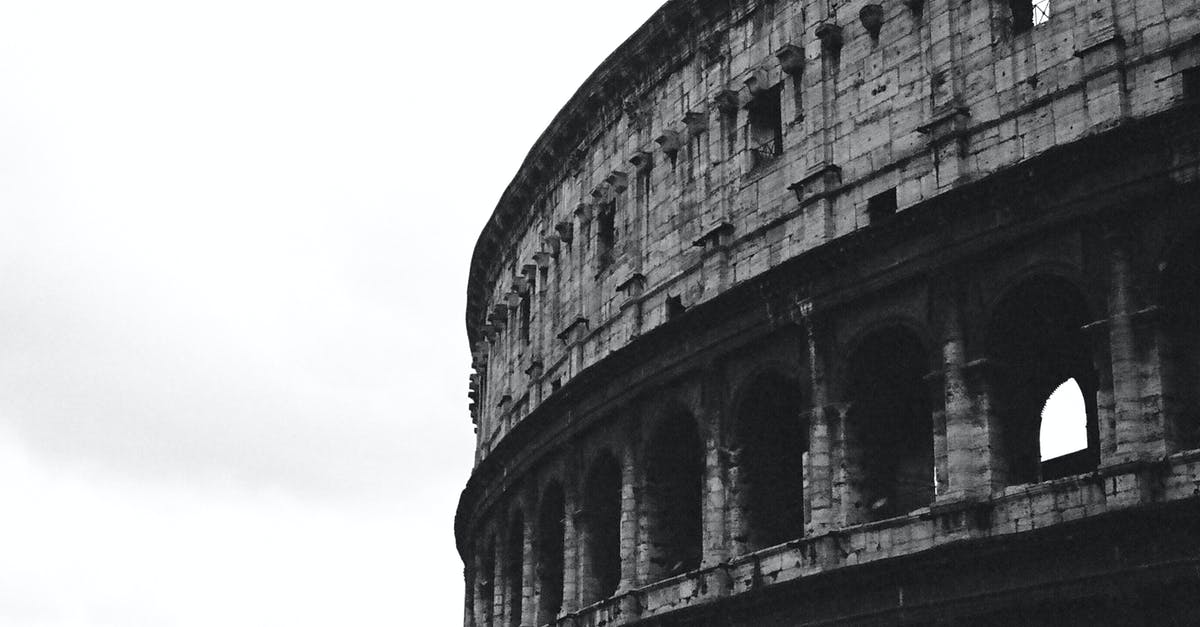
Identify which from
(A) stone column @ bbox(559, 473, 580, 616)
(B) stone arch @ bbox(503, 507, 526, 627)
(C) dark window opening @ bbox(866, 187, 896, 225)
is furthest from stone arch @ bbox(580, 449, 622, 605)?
(C) dark window opening @ bbox(866, 187, 896, 225)

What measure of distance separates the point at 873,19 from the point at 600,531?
34.5 ft

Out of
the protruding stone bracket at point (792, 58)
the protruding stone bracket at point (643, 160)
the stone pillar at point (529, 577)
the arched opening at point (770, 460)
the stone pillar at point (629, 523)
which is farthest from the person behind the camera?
the stone pillar at point (529, 577)

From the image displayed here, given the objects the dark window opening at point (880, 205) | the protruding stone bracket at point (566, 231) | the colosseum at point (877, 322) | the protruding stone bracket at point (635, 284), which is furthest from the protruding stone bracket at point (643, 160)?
the dark window opening at point (880, 205)

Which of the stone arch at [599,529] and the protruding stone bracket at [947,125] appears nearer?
the protruding stone bracket at [947,125]

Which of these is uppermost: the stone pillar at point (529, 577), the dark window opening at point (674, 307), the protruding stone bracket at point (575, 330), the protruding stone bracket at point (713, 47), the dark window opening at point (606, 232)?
the protruding stone bracket at point (713, 47)

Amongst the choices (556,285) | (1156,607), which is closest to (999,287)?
(1156,607)

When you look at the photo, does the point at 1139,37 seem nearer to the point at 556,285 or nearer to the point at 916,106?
the point at 916,106

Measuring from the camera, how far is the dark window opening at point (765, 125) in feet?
85.7

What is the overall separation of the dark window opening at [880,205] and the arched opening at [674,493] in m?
5.39

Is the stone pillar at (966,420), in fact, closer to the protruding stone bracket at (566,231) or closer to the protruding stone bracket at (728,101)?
the protruding stone bracket at (728,101)

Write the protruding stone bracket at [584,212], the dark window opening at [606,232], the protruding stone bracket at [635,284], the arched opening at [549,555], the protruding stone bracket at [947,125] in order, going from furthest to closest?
the arched opening at [549,555] < the protruding stone bracket at [584,212] < the dark window opening at [606,232] < the protruding stone bracket at [635,284] < the protruding stone bracket at [947,125]

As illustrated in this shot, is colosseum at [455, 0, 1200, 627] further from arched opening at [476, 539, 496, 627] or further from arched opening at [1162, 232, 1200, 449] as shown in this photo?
arched opening at [476, 539, 496, 627]

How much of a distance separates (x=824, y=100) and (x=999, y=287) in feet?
15.8

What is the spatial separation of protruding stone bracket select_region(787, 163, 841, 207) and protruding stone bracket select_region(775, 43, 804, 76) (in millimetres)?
1776
